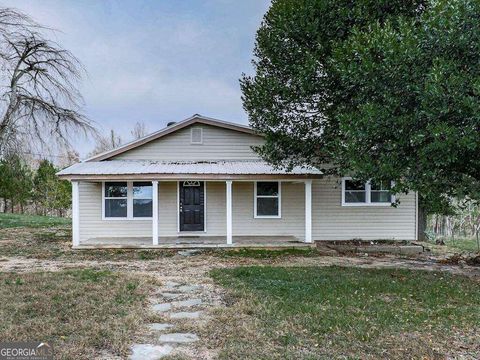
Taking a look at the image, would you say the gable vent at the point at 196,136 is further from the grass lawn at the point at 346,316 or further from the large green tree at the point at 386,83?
the grass lawn at the point at 346,316

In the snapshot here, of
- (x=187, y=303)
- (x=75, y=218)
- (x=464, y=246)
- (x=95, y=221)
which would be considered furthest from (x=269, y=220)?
(x=464, y=246)

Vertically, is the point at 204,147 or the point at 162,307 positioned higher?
the point at 204,147

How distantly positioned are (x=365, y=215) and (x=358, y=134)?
280 inches

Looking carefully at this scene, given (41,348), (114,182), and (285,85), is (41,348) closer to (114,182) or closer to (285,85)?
(285,85)

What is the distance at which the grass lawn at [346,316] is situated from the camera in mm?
3996

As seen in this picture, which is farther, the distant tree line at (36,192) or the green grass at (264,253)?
the distant tree line at (36,192)

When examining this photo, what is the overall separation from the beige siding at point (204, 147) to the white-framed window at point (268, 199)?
1.18m

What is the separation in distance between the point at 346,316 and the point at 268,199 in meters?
7.97

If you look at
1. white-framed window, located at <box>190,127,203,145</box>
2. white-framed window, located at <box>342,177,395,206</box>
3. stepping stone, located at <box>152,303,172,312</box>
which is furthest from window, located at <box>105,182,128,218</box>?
stepping stone, located at <box>152,303,172,312</box>

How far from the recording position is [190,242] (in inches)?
450

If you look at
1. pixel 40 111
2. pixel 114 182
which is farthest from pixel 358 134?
pixel 40 111

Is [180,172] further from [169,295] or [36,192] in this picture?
[36,192]

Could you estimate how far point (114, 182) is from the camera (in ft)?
41.6

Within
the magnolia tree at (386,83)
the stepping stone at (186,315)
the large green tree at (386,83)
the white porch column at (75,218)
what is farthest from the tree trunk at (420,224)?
the white porch column at (75,218)
